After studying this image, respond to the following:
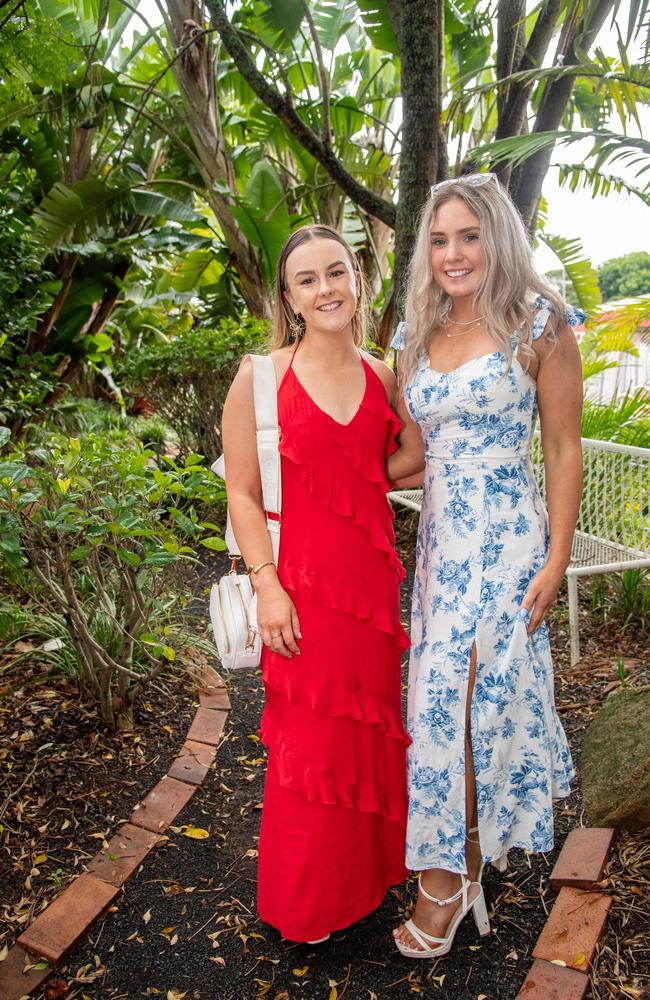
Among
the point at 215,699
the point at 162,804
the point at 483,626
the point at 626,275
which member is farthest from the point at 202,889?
the point at 626,275

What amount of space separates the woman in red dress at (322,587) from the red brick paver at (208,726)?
1069 millimetres

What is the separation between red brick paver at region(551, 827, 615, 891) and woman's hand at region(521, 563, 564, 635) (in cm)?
87

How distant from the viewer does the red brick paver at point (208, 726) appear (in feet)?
10.6

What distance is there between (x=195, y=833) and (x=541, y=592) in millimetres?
1558

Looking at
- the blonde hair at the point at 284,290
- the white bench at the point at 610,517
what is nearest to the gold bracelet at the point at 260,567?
the blonde hair at the point at 284,290

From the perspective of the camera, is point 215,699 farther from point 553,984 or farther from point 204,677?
point 553,984

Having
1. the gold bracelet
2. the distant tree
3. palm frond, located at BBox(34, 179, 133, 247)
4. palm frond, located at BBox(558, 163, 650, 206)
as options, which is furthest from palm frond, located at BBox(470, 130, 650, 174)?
the distant tree

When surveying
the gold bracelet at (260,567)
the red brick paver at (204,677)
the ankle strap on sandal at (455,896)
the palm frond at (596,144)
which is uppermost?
the palm frond at (596,144)

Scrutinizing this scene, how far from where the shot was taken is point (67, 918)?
2.30m

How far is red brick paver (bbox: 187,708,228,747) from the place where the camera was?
322 cm

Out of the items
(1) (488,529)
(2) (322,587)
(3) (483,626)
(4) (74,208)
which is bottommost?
(3) (483,626)

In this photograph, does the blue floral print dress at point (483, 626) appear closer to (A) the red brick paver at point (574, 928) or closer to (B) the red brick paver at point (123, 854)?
(A) the red brick paver at point (574, 928)

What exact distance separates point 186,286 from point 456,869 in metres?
7.72

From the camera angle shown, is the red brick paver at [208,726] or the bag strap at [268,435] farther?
the red brick paver at [208,726]
